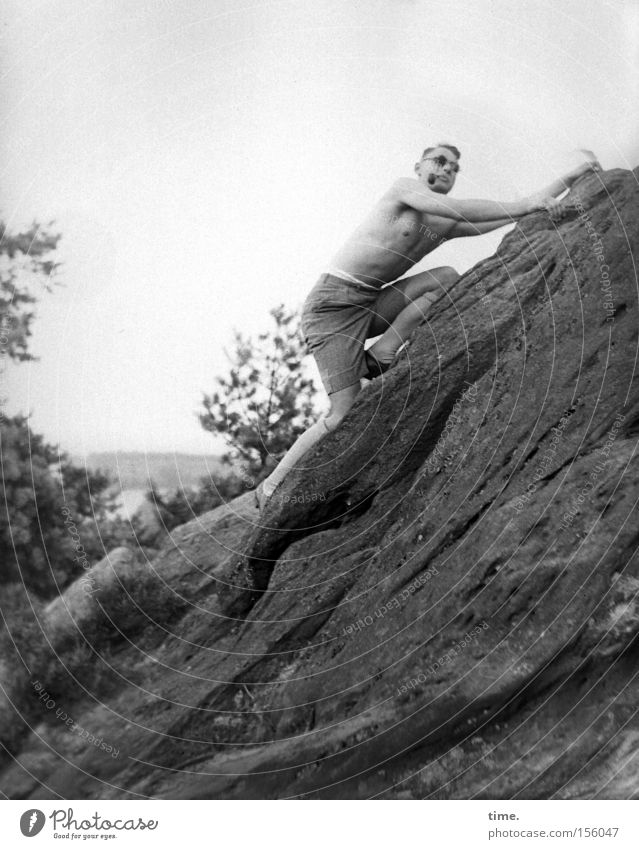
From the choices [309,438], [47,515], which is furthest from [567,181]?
[47,515]

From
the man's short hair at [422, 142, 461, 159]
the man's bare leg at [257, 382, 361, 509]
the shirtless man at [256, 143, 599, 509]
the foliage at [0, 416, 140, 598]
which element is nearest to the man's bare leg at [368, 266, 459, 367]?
the shirtless man at [256, 143, 599, 509]

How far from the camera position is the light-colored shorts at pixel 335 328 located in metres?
3.46

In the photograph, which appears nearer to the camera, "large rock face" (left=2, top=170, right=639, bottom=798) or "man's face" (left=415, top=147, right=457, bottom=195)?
"large rock face" (left=2, top=170, right=639, bottom=798)

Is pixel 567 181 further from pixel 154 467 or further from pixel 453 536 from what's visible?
pixel 154 467

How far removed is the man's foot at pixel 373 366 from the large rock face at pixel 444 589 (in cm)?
11

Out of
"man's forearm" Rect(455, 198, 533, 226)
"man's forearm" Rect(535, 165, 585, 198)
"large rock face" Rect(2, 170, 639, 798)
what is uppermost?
"man's forearm" Rect(535, 165, 585, 198)

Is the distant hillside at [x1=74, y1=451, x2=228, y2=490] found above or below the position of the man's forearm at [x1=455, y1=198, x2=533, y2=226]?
below

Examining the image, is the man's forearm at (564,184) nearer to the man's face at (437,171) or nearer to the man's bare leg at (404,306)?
the man's face at (437,171)

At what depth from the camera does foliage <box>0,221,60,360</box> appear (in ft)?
11.5

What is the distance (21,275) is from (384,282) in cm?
159

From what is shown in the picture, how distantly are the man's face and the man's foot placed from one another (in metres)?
0.76

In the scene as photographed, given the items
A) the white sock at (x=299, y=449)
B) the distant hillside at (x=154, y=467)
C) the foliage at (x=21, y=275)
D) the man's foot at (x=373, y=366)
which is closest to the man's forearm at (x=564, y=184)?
the man's foot at (x=373, y=366)

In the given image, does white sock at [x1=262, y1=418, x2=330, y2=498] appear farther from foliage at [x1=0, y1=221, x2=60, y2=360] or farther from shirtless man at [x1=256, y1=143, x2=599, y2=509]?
foliage at [x1=0, y1=221, x2=60, y2=360]

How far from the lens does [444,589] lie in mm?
3113
